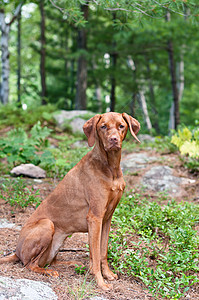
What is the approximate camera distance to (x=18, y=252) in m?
3.39

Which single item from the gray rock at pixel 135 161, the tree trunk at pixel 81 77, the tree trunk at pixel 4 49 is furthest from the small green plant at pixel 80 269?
the tree trunk at pixel 4 49

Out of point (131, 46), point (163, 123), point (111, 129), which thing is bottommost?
point (163, 123)

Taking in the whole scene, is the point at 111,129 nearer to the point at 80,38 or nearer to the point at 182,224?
the point at 182,224

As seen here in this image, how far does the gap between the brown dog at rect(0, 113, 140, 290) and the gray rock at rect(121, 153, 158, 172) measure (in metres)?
3.87

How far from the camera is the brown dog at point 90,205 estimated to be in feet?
10.3

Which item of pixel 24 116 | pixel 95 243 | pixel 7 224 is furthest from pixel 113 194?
pixel 24 116

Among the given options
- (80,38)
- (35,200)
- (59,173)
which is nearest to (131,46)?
(80,38)

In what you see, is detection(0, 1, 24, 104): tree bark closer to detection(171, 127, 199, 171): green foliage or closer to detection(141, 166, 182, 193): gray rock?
detection(171, 127, 199, 171): green foliage

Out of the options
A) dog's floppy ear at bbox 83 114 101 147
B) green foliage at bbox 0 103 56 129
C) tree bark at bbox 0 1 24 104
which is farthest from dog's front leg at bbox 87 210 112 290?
tree bark at bbox 0 1 24 104

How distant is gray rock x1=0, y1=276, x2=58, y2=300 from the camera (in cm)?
257

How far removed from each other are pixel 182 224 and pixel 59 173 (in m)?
3.11

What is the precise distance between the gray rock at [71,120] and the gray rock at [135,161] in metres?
3.35

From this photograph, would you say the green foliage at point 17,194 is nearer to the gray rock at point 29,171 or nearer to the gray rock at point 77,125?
the gray rock at point 29,171

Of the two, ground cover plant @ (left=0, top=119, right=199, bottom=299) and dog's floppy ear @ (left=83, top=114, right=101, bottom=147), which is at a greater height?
dog's floppy ear @ (left=83, top=114, right=101, bottom=147)
